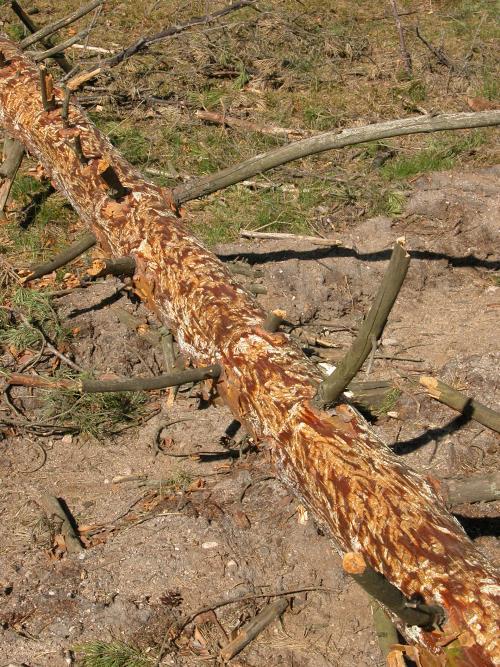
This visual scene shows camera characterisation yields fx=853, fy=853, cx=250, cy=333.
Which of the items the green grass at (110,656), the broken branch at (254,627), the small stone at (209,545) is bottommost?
the broken branch at (254,627)

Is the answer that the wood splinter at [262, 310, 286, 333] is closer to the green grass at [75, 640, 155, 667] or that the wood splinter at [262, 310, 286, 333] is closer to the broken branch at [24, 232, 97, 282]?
the green grass at [75, 640, 155, 667]

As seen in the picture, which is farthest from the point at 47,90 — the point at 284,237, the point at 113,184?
the point at 284,237

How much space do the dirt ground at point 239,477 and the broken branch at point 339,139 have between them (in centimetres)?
64

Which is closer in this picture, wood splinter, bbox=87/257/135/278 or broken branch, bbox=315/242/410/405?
broken branch, bbox=315/242/410/405

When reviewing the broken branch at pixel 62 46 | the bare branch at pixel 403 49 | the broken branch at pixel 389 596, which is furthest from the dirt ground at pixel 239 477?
the bare branch at pixel 403 49

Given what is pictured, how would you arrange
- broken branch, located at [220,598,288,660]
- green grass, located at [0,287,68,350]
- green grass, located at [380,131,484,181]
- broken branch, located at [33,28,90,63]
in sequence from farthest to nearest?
green grass, located at [380,131,484,181] → broken branch, located at [33,28,90,63] → green grass, located at [0,287,68,350] → broken branch, located at [220,598,288,660]

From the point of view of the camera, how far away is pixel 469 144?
264 inches

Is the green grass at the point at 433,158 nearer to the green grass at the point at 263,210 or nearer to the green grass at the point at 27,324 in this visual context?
the green grass at the point at 263,210

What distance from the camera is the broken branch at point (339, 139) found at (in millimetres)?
4824

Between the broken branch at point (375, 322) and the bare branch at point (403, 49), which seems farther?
the bare branch at point (403, 49)

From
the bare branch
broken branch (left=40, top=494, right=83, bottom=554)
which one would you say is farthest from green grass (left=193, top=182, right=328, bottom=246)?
broken branch (left=40, top=494, right=83, bottom=554)

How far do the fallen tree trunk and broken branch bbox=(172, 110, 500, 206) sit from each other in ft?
1.44

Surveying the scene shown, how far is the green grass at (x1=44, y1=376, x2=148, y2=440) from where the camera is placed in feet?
15.4

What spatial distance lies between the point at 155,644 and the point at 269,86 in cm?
540
